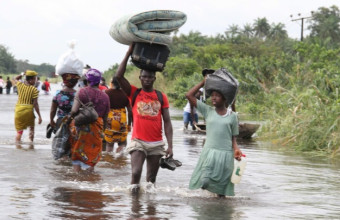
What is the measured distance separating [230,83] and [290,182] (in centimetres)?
296

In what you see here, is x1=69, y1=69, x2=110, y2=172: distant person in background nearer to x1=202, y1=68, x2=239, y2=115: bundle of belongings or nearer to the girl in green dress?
the girl in green dress

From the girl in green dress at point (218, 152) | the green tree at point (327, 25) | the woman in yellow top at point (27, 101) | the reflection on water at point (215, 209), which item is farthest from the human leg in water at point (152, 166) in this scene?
the green tree at point (327, 25)

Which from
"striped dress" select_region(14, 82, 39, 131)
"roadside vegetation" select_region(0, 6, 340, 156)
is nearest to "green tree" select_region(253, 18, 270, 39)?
"roadside vegetation" select_region(0, 6, 340, 156)

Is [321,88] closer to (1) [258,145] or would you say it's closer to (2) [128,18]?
(1) [258,145]

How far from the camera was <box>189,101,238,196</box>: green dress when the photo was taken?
8805 mm

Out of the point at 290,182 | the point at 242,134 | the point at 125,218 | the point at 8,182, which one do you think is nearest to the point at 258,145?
the point at 242,134

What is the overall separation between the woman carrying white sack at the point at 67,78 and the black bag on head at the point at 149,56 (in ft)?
9.45

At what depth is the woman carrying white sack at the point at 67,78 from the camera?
11477 mm

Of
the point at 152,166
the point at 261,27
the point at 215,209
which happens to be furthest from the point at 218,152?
the point at 261,27

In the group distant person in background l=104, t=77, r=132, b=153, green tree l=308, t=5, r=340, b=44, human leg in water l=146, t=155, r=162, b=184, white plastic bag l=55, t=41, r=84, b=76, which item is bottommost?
human leg in water l=146, t=155, r=162, b=184

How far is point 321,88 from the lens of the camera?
17938mm

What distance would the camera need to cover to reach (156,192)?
31.0 ft

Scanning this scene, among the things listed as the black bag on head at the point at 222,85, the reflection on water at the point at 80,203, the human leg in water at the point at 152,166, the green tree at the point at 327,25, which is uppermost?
the green tree at the point at 327,25

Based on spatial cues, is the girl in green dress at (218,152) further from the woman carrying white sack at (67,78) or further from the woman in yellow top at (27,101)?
the woman in yellow top at (27,101)
